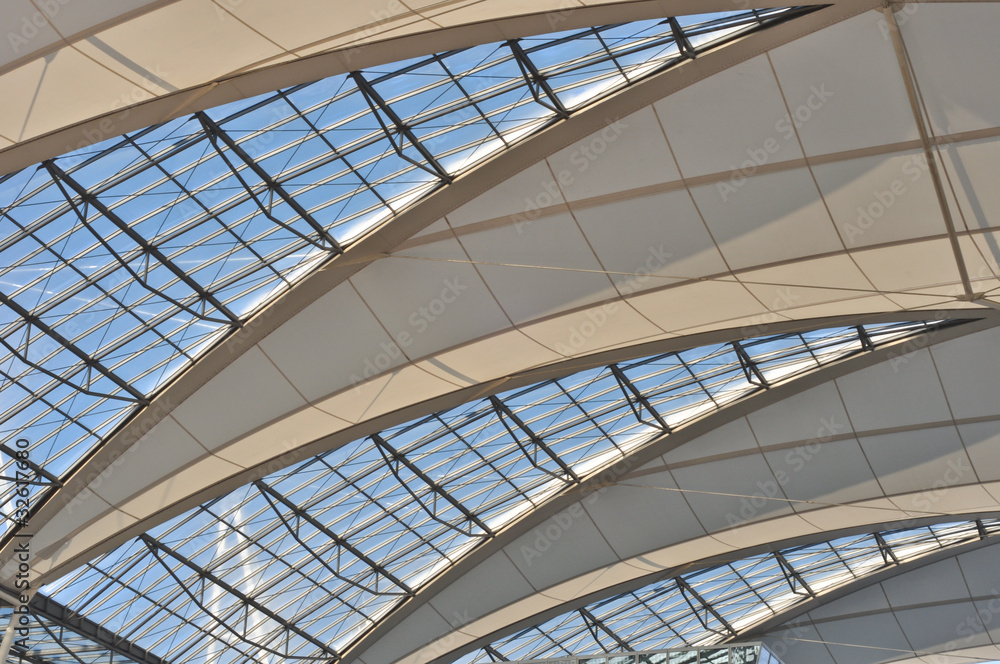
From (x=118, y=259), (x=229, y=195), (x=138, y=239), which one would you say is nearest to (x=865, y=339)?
(x=229, y=195)

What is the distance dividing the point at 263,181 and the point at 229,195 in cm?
119

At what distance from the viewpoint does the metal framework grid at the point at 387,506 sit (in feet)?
121

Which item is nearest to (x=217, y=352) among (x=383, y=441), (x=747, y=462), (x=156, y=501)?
(x=156, y=501)

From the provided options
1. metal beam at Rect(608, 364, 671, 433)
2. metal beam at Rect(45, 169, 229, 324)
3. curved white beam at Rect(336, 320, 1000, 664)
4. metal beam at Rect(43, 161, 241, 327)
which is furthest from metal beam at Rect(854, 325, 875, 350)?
metal beam at Rect(45, 169, 229, 324)

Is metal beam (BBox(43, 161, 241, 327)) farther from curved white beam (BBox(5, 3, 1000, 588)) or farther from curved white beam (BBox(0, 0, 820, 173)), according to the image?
curved white beam (BBox(0, 0, 820, 173))

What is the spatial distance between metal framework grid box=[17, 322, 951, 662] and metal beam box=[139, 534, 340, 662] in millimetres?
88

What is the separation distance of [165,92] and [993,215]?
22.4 metres

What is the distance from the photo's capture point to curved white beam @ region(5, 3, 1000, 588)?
24609 mm

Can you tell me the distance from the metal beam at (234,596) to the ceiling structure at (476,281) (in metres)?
0.24

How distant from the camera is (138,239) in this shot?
28281 mm

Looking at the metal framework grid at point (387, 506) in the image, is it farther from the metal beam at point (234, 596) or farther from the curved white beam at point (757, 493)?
the curved white beam at point (757, 493)

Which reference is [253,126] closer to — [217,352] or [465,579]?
[217,352]

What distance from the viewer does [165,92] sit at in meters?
21.4

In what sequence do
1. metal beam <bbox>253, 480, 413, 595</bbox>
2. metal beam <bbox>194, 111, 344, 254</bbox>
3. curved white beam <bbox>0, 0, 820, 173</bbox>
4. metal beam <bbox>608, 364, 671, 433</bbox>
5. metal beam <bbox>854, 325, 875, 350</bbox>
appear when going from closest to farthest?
curved white beam <bbox>0, 0, 820, 173</bbox> → metal beam <bbox>194, 111, 344, 254</bbox> → metal beam <bbox>854, 325, 875, 350</bbox> → metal beam <bbox>608, 364, 671, 433</bbox> → metal beam <bbox>253, 480, 413, 595</bbox>
